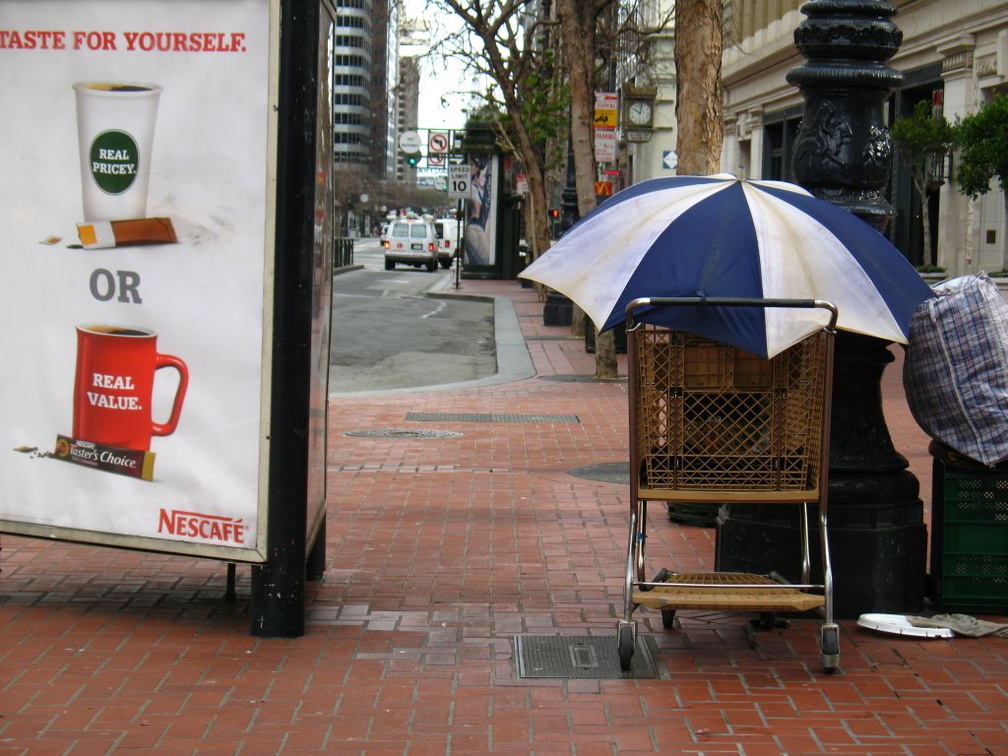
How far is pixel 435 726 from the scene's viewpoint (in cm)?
466

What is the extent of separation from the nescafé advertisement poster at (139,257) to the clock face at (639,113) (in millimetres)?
18423

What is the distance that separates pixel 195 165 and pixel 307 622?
196 cm

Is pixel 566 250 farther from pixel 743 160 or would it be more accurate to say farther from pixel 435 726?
pixel 743 160

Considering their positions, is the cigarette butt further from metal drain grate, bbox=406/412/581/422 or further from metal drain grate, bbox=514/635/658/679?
metal drain grate, bbox=406/412/581/422

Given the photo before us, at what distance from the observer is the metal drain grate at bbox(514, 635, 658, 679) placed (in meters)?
5.29

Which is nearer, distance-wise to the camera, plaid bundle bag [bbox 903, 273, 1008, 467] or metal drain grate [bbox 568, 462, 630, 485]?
plaid bundle bag [bbox 903, 273, 1008, 467]

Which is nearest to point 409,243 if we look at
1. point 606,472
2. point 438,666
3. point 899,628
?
point 606,472

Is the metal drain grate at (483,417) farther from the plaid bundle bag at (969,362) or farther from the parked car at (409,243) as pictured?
the parked car at (409,243)

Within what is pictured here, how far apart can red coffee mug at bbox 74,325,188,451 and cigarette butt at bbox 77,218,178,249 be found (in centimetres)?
34

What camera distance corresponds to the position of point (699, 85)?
12.6 metres

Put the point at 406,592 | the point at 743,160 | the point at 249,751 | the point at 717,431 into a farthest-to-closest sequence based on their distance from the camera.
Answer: the point at 743,160 < the point at 406,592 < the point at 717,431 < the point at 249,751

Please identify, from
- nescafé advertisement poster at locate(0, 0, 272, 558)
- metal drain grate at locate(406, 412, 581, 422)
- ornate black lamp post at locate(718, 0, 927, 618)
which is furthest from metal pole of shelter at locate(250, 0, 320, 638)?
metal drain grate at locate(406, 412, 581, 422)

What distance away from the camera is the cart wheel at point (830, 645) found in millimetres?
5207

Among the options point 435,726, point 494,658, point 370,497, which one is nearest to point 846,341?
point 494,658
